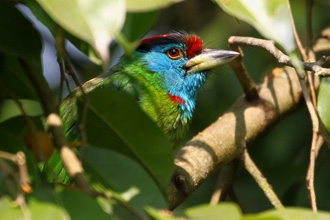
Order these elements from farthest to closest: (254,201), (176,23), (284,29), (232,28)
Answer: (176,23), (232,28), (254,201), (284,29)

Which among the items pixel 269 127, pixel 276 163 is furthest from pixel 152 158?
pixel 276 163

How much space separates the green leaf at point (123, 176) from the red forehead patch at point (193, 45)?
2103mm

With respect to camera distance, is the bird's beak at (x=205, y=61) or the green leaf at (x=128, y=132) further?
the bird's beak at (x=205, y=61)

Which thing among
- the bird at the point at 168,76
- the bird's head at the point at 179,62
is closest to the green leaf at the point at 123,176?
the bird at the point at 168,76

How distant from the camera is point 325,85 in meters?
2.72

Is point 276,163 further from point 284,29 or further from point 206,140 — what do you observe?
point 284,29

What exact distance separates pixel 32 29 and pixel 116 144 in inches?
14.7

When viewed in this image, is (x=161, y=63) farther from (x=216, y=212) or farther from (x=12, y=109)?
(x=216, y=212)

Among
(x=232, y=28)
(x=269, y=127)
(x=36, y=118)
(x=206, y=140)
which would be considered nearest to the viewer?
(x=36, y=118)

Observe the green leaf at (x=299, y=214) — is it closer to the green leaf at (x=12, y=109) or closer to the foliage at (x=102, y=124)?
the foliage at (x=102, y=124)

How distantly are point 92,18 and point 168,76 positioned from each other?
248cm

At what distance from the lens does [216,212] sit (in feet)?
4.41

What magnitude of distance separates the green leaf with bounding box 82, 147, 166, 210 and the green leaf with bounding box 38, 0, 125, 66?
14.9 inches

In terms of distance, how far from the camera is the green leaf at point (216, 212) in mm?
1312
